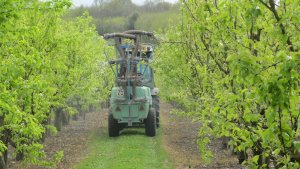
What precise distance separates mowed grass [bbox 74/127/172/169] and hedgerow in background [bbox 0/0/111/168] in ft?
7.29

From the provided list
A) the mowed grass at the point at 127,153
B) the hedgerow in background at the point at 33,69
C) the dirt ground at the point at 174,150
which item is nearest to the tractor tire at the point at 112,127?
the mowed grass at the point at 127,153

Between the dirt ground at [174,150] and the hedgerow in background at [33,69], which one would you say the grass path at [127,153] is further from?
the hedgerow in background at [33,69]

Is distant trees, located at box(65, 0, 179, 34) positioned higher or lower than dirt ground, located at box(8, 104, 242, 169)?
higher

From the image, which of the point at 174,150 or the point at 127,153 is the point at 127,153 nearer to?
the point at 127,153

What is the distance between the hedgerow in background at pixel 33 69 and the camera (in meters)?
9.05

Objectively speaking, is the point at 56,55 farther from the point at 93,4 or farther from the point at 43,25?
the point at 93,4

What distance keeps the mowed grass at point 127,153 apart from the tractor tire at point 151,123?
0.31m

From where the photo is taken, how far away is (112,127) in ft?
72.3

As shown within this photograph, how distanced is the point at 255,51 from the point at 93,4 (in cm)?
10787

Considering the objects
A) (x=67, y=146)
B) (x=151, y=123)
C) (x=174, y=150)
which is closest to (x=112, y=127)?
(x=151, y=123)

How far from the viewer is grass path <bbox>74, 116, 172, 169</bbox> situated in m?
16.0

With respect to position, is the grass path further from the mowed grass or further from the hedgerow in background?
the hedgerow in background

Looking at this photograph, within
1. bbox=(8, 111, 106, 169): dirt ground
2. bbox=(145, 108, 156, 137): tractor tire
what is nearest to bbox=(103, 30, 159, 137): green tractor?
bbox=(145, 108, 156, 137): tractor tire

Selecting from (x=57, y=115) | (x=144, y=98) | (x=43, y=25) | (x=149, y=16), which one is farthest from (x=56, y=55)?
(x=149, y=16)
